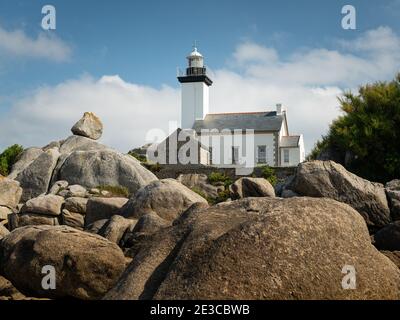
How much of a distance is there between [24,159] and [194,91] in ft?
92.3

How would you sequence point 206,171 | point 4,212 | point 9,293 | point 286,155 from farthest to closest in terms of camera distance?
point 286,155, point 206,171, point 4,212, point 9,293

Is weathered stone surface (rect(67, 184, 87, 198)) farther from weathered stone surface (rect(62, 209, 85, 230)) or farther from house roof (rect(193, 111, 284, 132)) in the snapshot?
house roof (rect(193, 111, 284, 132))

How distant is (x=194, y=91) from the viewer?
59281 mm

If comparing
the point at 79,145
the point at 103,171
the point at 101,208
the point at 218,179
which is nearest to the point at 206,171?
the point at 218,179

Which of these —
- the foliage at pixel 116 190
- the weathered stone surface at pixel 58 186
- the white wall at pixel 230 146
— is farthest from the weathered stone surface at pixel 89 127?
the white wall at pixel 230 146

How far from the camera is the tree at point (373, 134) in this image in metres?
27.2

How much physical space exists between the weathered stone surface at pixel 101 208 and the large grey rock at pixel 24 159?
14.5 m

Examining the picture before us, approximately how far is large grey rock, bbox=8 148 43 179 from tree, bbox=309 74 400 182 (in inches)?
751

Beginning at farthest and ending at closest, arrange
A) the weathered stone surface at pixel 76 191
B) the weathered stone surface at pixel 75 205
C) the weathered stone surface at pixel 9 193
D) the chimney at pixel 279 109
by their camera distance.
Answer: the chimney at pixel 279 109
the weathered stone surface at pixel 9 193
the weathered stone surface at pixel 76 191
the weathered stone surface at pixel 75 205

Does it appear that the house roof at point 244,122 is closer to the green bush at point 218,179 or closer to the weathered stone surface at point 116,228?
the green bush at point 218,179

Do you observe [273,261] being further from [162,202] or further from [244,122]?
[244,122]
